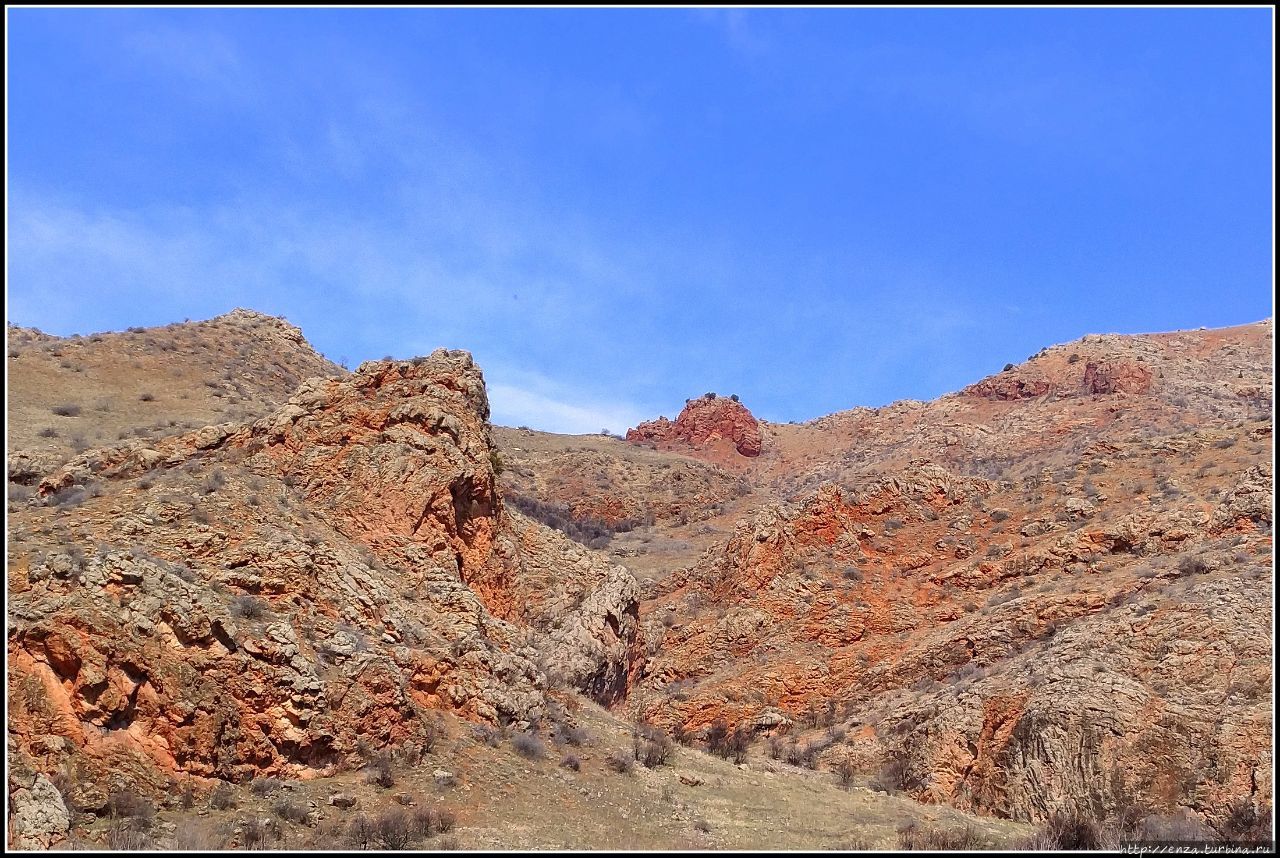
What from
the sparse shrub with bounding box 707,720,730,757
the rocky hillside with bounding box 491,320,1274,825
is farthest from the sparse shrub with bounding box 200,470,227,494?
the rocky hillside with bounding box 491,320,1274,825

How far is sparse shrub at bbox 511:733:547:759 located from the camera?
44.6 ft

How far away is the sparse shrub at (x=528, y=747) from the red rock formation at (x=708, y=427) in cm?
6617

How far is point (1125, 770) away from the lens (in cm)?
1374

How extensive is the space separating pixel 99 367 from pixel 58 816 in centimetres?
3851

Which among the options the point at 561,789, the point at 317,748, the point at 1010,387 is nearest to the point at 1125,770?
the point at 561,789

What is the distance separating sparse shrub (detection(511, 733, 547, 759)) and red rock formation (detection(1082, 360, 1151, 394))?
189 ft

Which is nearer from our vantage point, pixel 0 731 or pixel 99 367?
pixel 0 731

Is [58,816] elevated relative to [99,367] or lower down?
lower down

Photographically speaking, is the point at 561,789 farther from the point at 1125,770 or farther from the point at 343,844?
the point at 1125,770

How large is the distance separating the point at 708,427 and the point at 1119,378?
34.1m

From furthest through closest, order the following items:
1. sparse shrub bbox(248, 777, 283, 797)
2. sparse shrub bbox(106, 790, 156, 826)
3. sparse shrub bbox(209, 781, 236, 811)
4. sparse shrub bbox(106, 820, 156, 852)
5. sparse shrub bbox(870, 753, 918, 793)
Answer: sparse shrub bbox(870, 753, 918, 793) < sparse shrub bbox(248, 777, 283, 797) < sparse shrub bbox(209, 781, 236, 811) < sparse shrub bbox(106, 790, 156, 826) < sparse shrub bbox(106, 820, 156, 852)

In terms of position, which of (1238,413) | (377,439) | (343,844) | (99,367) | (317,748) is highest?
(1238,413)

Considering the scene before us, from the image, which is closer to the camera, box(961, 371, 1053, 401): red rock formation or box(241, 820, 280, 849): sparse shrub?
box(241, 820, 280, 849): sparse shrub

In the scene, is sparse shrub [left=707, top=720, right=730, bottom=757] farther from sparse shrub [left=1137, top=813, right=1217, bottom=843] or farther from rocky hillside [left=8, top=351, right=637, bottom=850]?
sparse shrub [left=1137, top=813, right=1217, bottom=843]
